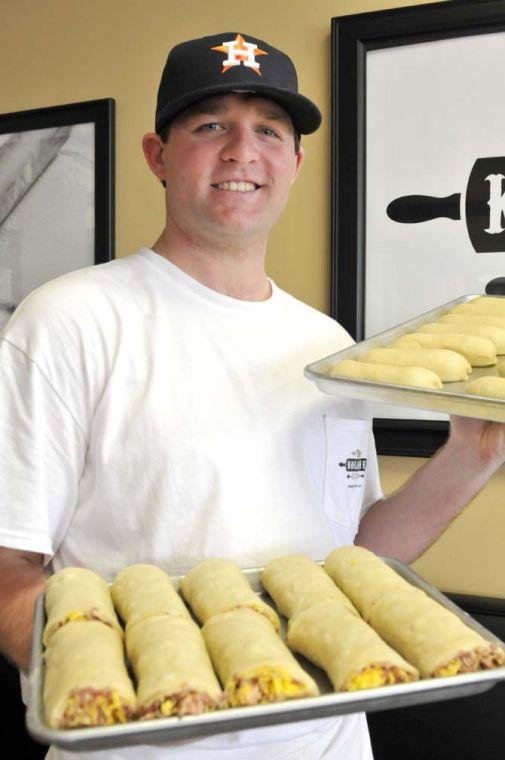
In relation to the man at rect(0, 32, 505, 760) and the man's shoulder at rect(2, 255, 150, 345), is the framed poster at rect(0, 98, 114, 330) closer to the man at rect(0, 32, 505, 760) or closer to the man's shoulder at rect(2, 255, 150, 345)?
the man at rect(0, 32, 505, 760)

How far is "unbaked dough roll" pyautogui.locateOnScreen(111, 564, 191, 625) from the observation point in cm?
92

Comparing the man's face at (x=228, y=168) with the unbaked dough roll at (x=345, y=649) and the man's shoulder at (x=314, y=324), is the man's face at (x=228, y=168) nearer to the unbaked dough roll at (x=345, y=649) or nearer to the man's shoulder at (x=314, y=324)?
the man's shoulder at (x=314, y=324)

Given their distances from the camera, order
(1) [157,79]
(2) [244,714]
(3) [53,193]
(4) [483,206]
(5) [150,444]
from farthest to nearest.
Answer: (3) [53,193] → (1) [157,79] → (4) [483,206] → (5) [150,444] → (2) [244,714]

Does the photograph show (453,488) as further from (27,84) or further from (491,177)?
(27,84)

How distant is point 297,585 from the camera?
1.00 meters

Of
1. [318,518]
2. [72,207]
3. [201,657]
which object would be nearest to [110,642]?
[201,657]

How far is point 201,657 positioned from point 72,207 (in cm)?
182

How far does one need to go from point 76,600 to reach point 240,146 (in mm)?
740

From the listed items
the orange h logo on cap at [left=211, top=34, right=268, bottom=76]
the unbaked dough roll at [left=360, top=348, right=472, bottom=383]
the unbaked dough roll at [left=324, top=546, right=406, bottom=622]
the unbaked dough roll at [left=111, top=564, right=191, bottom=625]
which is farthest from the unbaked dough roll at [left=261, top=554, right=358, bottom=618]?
the orange h logo on cap at [left=211, top=34, right=268, bottom=76]

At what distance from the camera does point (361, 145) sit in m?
2.03

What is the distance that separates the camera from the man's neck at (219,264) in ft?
4.47

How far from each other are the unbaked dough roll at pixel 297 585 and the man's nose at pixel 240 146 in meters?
0.61

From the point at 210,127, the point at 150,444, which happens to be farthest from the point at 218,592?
the point at 210,127

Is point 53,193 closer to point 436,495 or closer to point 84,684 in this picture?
point 436,495
